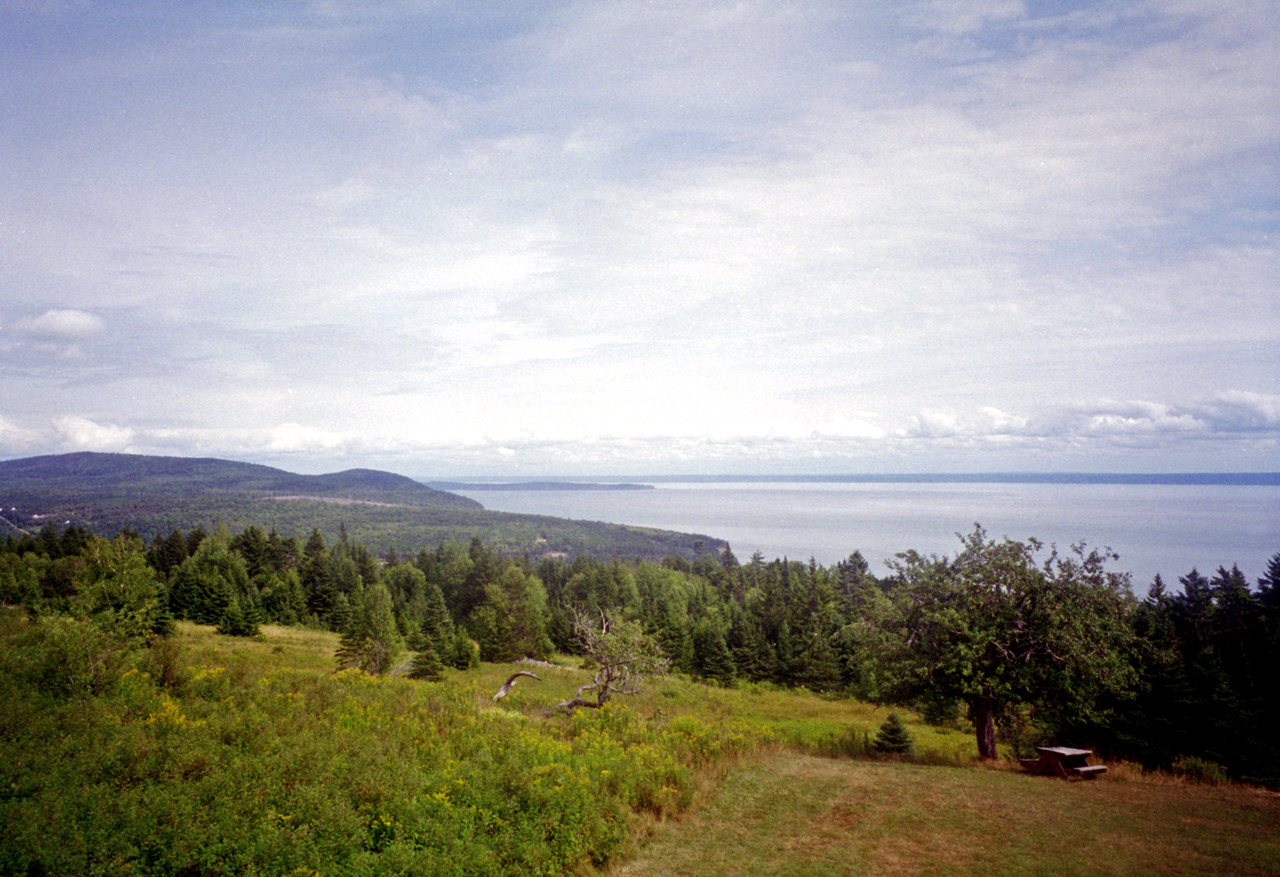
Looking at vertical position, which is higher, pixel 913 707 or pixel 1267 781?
pixel 913 707

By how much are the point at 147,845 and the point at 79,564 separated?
54.5 m

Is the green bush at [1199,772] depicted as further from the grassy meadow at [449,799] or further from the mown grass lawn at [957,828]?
the mown grass lawn at [957,828]

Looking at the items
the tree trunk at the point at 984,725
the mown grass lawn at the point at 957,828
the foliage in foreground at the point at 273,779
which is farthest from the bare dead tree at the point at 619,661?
the tree trunk at the point at 984,725

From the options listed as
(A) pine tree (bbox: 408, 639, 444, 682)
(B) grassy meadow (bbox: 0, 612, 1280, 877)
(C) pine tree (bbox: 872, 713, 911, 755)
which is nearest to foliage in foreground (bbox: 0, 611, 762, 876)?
(B) grassy meadow (bbox: 0, 612, 1280, 877)

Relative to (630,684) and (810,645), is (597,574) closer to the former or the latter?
(810,645)

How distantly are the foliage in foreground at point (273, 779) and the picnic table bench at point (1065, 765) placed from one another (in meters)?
8.40

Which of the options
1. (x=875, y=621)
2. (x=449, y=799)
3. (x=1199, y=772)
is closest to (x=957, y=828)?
(x=449, y=799)

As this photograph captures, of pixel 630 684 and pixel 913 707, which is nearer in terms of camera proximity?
pixel 913 707

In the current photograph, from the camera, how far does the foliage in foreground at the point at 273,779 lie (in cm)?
659

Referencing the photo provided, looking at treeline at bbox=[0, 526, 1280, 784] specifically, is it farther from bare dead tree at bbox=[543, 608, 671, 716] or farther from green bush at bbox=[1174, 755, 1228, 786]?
bare dead tree at bbox=[543, 608, 671, 716]

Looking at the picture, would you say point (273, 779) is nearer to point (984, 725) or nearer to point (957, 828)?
point (957, 828)

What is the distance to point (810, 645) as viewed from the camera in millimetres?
57281

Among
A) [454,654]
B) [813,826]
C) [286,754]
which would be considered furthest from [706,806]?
[454,654]

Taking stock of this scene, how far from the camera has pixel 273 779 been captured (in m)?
8.00
